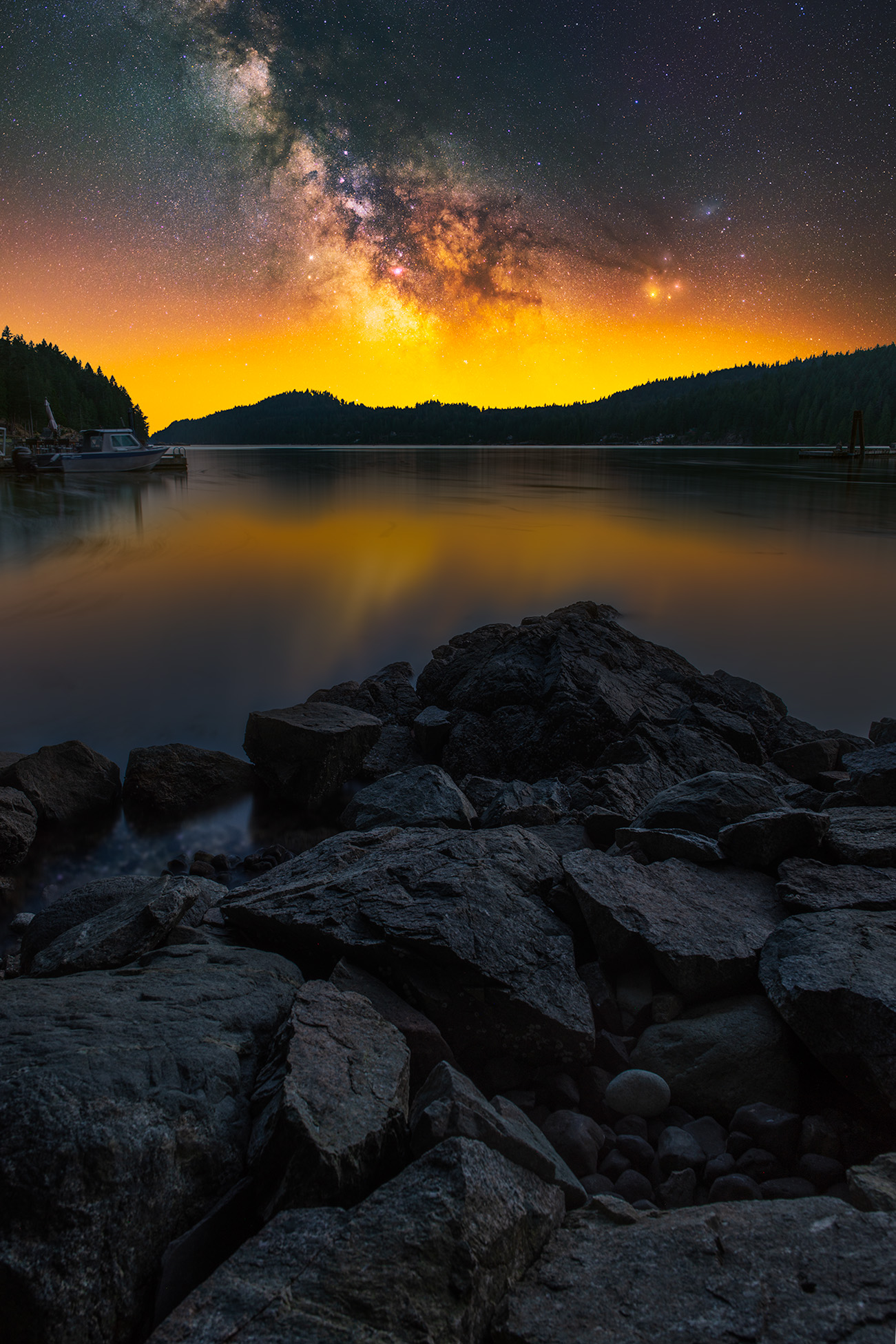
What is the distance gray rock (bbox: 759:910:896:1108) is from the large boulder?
3.17 feet

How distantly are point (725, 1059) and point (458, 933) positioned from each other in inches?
54.0

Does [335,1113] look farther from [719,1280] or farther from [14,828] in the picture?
[14,828]

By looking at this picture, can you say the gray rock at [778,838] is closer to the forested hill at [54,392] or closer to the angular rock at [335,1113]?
the angular rock at [335,1113]

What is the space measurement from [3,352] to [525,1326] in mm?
118088

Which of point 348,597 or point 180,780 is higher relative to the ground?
point 348,597

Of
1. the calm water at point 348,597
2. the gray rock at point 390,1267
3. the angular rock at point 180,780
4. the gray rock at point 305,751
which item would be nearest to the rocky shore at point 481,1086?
the gray rock at point 390,1267

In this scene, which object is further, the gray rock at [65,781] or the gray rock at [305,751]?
the gray rock at [305,751]

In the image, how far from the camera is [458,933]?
3648 millimetres

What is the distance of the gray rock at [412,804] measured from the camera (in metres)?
6.20

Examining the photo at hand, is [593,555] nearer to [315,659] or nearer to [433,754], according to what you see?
[315,659]

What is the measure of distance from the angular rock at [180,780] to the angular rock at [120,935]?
355 centimetres

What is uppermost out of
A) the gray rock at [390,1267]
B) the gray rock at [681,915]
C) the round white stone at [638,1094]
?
the gray rock at [390,1267]

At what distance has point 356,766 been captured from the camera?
855 centimetres

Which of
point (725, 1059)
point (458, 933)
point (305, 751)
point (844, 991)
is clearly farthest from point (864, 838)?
point (305, 751)
